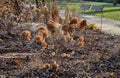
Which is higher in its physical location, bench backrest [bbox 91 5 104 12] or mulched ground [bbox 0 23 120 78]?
mulched ground [bbox 0 23 120 78]

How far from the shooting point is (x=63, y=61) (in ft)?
28.7

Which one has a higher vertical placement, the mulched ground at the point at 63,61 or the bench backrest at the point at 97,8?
the mulched ground at the point at 63,61

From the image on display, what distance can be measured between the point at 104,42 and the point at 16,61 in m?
3.94

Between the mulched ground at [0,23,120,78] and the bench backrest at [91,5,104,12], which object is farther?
the bench backrest at [91,5,104,12]

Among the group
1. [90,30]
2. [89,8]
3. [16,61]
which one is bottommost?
[89,8]

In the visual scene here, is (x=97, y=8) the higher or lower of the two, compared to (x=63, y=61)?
lower

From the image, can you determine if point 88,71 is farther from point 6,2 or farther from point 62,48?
point 6,2

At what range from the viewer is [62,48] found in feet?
32.4

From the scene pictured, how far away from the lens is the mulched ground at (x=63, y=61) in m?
7.88

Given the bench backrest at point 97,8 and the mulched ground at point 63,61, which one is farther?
the bench backrest at point 97,8

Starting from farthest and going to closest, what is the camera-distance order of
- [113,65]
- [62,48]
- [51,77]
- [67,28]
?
[62,48], [67,28], [113,65], [51,77]

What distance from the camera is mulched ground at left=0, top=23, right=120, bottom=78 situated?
7879 mm

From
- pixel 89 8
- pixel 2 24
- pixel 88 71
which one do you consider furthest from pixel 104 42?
pixel 89 8

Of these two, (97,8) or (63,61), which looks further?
(97,8)
